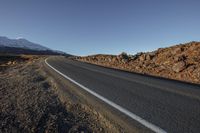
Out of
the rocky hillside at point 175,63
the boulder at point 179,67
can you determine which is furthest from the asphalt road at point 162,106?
the boulder at point 179,67

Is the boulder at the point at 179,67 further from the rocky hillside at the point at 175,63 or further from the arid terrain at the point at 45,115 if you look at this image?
the arid terrain at the point at 45,115

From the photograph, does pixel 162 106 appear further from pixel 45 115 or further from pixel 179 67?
pixel 179 67

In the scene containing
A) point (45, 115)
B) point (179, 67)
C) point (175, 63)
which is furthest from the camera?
point (175, 63)

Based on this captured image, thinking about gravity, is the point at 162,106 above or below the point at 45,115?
above

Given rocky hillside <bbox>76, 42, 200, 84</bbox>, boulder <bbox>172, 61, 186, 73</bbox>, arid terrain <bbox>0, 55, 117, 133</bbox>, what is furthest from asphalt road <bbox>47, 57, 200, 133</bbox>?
boulder <bbox>172, 61, 186, 73</bbox>

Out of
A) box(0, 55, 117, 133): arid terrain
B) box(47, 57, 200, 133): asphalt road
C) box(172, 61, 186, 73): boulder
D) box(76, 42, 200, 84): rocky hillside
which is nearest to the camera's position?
box(47, 57, 200, 133): asphalt road

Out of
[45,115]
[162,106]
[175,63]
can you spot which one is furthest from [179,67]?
[45,115]

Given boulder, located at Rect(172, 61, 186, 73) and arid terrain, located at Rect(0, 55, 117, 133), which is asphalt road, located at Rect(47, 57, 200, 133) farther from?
boulder, located at Rect(172, 61, 186, 73)

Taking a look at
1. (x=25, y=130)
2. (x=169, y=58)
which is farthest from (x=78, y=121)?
(x=169, y=58)

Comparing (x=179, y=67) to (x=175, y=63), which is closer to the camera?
(x=179, y=67)

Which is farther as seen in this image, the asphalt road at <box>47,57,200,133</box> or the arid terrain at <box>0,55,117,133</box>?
the arid terrain at <box>0,55,117,133</box>

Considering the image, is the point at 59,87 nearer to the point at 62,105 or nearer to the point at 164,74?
the point at 62,105

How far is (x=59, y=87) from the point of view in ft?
35.8

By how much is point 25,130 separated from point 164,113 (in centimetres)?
329
